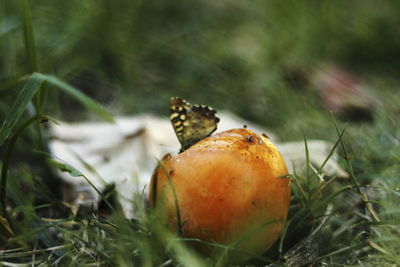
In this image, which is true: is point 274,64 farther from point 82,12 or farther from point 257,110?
point 82,12

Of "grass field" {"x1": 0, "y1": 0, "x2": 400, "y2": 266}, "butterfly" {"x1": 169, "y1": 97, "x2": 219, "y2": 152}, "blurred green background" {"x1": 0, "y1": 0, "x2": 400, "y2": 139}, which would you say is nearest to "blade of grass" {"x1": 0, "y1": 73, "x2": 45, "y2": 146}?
"grass field" {"x1": 0, "y1": 0, "x2": 400, "y2": 266}

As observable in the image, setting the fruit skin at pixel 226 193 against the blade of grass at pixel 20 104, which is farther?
the blade of grass at pixel 20 104

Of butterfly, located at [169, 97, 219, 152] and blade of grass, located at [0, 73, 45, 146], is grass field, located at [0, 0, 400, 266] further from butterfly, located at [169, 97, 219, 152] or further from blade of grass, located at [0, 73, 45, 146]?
butterfly, located at [169, 97, 219, 152]

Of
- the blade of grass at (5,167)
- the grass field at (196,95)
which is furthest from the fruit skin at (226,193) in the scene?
the blade of grass at (5,167)

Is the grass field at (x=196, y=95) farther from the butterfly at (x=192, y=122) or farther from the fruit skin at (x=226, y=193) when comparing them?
the butterfly at (x=192, y=122)

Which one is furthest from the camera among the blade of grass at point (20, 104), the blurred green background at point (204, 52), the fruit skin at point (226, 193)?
the blurred green background at point (204, 52)

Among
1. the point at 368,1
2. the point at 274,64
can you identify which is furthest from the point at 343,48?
the point at 368,1
